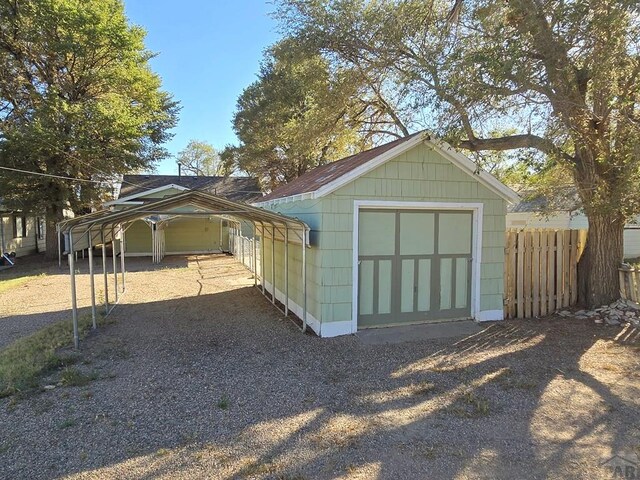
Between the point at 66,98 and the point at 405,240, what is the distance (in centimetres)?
1751

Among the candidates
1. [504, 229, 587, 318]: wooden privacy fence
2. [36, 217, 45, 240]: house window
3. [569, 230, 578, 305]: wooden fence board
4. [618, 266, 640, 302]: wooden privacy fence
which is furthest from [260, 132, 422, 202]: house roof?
[36, 217, 45, 240]: house window

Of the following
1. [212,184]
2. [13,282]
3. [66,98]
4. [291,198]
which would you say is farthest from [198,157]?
[291,198]

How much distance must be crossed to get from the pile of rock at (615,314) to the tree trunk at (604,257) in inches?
7.5

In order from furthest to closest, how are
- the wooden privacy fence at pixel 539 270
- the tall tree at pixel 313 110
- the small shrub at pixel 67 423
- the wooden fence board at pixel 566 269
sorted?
the tall tree at pixel 313 110 < the wooden fence board at pixel 566 269 < the wooden privacy fence at pixel 539 270 < the small shrub at pixel 67 423

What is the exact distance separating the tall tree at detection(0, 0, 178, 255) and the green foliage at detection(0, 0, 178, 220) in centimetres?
4

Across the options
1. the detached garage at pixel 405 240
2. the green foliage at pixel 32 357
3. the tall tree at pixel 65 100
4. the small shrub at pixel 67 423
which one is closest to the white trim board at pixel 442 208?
Answer: the detached garage at pixel 405 240

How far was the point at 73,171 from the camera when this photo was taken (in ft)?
56.9

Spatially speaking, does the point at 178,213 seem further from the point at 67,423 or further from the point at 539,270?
the point at 539,270

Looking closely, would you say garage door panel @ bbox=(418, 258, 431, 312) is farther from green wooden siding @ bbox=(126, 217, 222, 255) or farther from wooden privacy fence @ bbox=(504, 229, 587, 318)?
green wooden siding @ bbox=(126, 217, 222, 255)

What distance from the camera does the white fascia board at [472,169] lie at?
6.61m

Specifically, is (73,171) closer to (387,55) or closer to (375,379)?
(387,55)

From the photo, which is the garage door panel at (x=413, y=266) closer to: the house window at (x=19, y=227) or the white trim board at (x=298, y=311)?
the white trim board at (x=298, y=311)

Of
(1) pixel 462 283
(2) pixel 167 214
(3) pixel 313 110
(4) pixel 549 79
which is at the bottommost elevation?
(1) pixel 462 283

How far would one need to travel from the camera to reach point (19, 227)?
67.6ft
